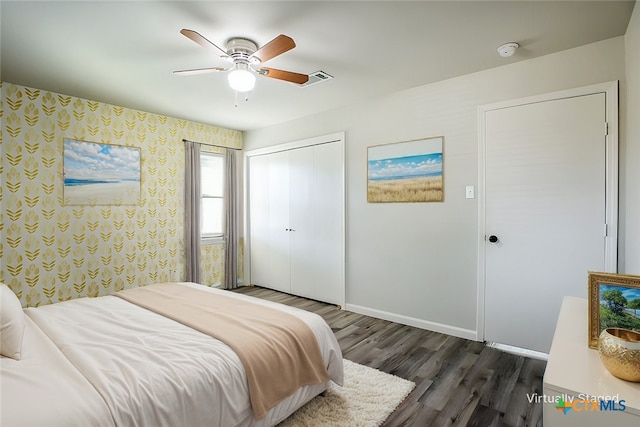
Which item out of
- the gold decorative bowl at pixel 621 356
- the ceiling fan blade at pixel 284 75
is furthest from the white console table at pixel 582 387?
the ceiling fan blade at pixel 284 75

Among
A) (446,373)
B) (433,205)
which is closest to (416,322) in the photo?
(446,373)

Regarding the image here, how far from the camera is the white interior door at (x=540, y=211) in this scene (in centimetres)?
237

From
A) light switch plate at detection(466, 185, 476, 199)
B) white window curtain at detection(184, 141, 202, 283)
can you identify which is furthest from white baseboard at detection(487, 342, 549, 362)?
white window curtain at detection(184, 141, 202, 283)

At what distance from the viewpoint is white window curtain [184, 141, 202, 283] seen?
14.3 ft

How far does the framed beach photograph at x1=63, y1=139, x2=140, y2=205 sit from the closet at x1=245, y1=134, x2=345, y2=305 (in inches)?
67.7

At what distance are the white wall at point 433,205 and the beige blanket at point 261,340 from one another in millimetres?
1721

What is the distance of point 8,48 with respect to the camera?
7.79 feet

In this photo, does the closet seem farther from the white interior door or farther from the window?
the white interior door

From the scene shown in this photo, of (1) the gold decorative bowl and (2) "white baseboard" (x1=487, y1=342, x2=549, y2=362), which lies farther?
(2) "white baseboard" (x1=487, y1=342, x2=549, y2=362)

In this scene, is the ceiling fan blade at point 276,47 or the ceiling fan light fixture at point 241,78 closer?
the ceiling fan blade at point 276,47

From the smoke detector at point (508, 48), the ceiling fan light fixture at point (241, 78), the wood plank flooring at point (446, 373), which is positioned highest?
the smoke detector at point (508, 48)

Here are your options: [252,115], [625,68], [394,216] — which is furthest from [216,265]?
[625,68]

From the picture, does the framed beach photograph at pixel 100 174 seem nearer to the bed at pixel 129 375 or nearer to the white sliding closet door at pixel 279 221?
the white sliding closet door at pixel 279 221

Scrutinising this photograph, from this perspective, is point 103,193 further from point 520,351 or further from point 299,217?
point 520,351
